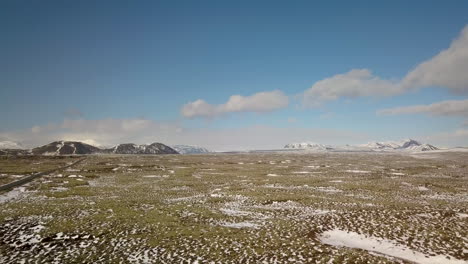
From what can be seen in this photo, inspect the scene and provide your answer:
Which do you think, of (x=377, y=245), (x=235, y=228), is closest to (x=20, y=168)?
(x=235, y=228)

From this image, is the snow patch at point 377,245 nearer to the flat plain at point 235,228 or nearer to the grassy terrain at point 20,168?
the flat plain at point 235,228

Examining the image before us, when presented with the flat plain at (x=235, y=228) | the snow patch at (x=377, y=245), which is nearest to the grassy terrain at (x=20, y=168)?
the flat plain at (x=235, y=228)

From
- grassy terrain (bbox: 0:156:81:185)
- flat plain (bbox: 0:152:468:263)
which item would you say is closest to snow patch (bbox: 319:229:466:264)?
flat plain (bbox: 0:152:468:263)

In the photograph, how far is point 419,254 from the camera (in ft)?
55.9

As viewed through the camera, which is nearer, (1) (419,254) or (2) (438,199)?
(1) (419,254)

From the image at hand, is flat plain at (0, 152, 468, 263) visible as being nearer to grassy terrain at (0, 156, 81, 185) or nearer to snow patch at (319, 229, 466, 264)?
snow patch at (319, 229, 466, 264)

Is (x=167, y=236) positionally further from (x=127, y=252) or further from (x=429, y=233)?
(x=429, y=233)

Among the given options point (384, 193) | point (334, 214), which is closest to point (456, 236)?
point (334, 214)

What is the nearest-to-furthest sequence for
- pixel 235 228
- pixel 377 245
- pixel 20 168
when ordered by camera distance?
pixel 377 245 < pixel 235 228 < pixel 20 168

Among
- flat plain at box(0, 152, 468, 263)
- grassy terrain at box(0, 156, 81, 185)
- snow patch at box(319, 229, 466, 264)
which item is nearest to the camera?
snow patch at box(319, 229, 466, 264)

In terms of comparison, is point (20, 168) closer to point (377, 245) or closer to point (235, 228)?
point (235, 228)

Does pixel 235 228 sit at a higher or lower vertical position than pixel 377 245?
higher

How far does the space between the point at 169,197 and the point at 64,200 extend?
43.3ft

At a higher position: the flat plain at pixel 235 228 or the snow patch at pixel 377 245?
the flat plain at pixel 235 228
